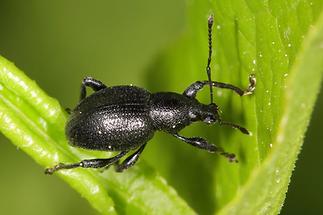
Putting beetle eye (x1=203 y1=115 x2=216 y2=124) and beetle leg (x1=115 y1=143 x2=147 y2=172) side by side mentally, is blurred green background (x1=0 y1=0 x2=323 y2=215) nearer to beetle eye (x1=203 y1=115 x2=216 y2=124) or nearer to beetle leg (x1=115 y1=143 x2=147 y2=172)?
beetle eye (x1=203 y1=115 x2=216 y2=124)

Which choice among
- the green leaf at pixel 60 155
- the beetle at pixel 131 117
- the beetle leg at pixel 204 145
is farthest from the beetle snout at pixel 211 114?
the green leaf at pixel 60 155

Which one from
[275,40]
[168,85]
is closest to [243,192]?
[275,40]

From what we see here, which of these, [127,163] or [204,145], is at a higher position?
[204,145]

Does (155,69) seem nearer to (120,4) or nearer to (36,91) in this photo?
(120,4)

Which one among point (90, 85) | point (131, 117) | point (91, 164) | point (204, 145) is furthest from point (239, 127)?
point (90, 85)

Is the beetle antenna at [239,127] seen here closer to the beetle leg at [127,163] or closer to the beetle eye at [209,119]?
the beetle eye at [209,119]

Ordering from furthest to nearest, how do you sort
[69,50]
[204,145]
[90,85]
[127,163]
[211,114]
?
[69,50] < [90,85] < [211,114] < [204,145] < [127,163]

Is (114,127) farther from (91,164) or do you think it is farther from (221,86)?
(221,86)
